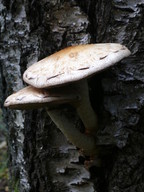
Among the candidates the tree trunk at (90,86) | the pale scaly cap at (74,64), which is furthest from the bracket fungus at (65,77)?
the tree trunk at (90,86)

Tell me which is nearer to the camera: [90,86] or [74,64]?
[74,64]

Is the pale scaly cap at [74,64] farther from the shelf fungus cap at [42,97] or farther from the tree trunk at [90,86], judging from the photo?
the tree trunk at [90,86]

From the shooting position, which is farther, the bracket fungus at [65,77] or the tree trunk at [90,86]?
the tree trunk at [90,86]

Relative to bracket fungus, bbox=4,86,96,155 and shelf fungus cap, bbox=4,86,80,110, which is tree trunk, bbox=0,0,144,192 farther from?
shelf fungus cap, bbox=4,86,80,110

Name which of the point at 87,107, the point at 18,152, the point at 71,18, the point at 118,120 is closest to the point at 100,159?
the point at 118,120

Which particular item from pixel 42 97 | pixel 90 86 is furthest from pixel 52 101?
pixel 90 86

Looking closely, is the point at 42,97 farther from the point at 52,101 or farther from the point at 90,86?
the point at 90,86
